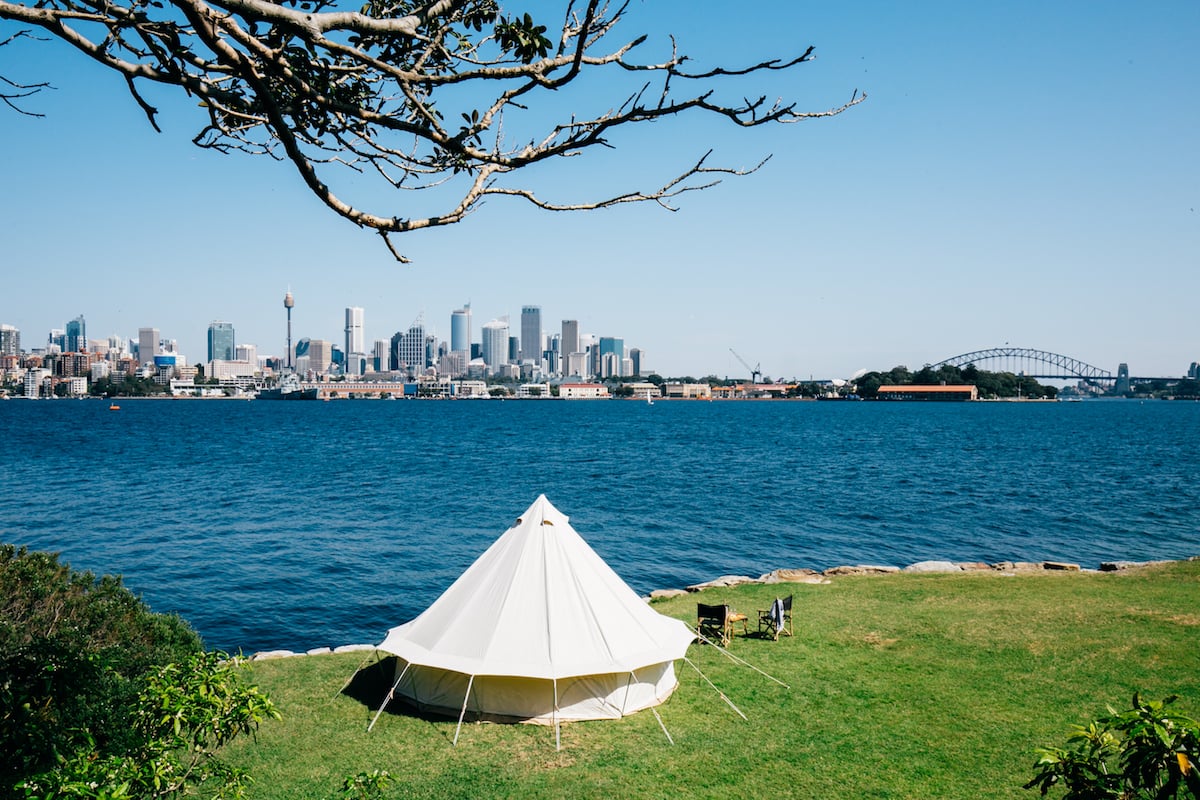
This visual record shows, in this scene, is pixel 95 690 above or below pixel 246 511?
above

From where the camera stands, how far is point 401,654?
1121cm

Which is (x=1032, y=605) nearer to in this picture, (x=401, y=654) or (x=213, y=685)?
(x=401, y=654)

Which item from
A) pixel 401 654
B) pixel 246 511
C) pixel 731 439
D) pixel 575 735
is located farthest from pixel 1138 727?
pixel 731 439

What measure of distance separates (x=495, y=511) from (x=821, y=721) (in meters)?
25.6

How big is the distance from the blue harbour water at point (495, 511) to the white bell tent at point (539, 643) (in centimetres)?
786

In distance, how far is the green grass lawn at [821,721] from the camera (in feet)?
29.5

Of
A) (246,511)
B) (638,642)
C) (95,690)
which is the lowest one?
(246,511)

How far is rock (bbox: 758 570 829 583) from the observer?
1912 cm

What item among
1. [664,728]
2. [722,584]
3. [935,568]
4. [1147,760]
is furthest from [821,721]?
[935,568]

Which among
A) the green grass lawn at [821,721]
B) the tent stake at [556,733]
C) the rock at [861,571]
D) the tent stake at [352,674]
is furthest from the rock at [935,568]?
the tent stake at [352,674]

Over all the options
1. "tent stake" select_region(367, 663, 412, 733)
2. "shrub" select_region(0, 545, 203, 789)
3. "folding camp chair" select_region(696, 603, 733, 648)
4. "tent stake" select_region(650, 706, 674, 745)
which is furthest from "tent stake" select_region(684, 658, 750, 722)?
"shrub" select_region(0, 545, 203, 789)

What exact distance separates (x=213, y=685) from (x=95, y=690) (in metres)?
2.30

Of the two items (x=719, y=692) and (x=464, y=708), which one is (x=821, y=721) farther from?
(x=464, y=708)

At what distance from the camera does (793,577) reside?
19500 millimetres
